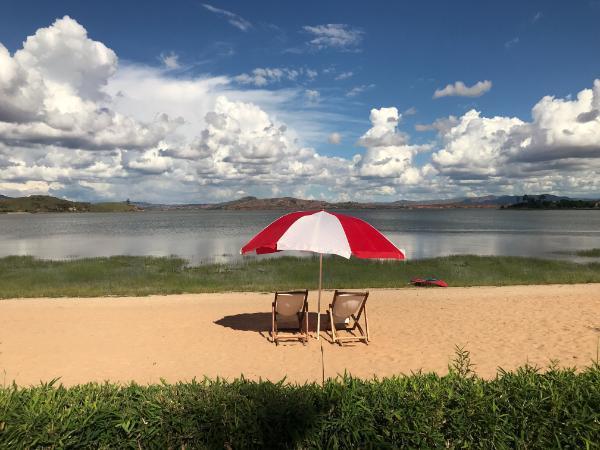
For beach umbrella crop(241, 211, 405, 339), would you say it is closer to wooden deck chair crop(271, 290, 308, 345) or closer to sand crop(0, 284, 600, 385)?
wooden deck chair crop(271, 290, 308, 345)

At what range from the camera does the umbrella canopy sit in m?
6.85

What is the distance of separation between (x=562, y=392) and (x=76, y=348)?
8422 millimetres

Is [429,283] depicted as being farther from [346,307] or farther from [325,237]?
[325,237]

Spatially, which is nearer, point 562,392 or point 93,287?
point 562,392

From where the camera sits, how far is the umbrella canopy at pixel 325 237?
685 centimetres

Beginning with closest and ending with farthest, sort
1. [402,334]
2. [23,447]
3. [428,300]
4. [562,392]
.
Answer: [23,447]
[562,392]
[402,334]
[428,300]

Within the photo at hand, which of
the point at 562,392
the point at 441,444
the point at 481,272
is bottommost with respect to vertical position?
the point at 481,272

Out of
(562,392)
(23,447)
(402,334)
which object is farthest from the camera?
(402,334)

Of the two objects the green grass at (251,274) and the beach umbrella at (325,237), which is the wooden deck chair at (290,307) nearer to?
the beach umbrella at (325,237)

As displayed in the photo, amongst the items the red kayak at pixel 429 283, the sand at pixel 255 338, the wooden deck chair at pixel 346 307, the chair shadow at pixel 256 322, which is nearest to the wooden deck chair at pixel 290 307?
the sand at pixel 255 338

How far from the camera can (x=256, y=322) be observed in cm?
1081

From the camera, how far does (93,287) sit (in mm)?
17672

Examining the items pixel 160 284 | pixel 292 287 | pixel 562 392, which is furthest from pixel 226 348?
pixel 160 284

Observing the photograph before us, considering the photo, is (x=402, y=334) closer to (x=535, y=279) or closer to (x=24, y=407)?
(x=24, y=407)
